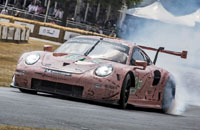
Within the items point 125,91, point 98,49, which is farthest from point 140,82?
point 98,49

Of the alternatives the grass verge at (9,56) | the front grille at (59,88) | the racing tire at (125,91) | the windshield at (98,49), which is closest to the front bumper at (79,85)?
the front grille at (59,88)

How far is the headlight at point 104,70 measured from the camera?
9562 mm

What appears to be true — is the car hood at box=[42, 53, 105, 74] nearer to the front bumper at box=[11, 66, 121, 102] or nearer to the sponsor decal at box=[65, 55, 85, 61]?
the sponsor decal at box=[65, 55, 85, 61]

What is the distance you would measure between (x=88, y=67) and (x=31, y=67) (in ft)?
2.90

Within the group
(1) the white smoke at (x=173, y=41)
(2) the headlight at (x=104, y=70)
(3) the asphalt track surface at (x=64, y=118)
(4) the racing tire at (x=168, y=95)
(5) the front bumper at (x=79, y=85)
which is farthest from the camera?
(1) the white smoke at (x=173, y=41)

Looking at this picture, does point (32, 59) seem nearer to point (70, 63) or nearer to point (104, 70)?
point (70, 63)

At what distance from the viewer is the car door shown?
1031cm

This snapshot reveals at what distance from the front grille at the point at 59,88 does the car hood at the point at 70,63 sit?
23cm

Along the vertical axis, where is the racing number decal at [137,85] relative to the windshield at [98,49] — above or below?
below

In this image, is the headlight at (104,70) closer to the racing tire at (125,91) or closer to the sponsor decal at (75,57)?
the racing tire at (125,91)

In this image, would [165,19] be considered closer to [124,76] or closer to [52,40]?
[52,40]

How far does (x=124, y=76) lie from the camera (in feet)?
31.6

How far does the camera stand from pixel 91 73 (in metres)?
9.52

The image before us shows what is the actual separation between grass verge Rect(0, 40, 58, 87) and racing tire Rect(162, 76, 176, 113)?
116 inches
